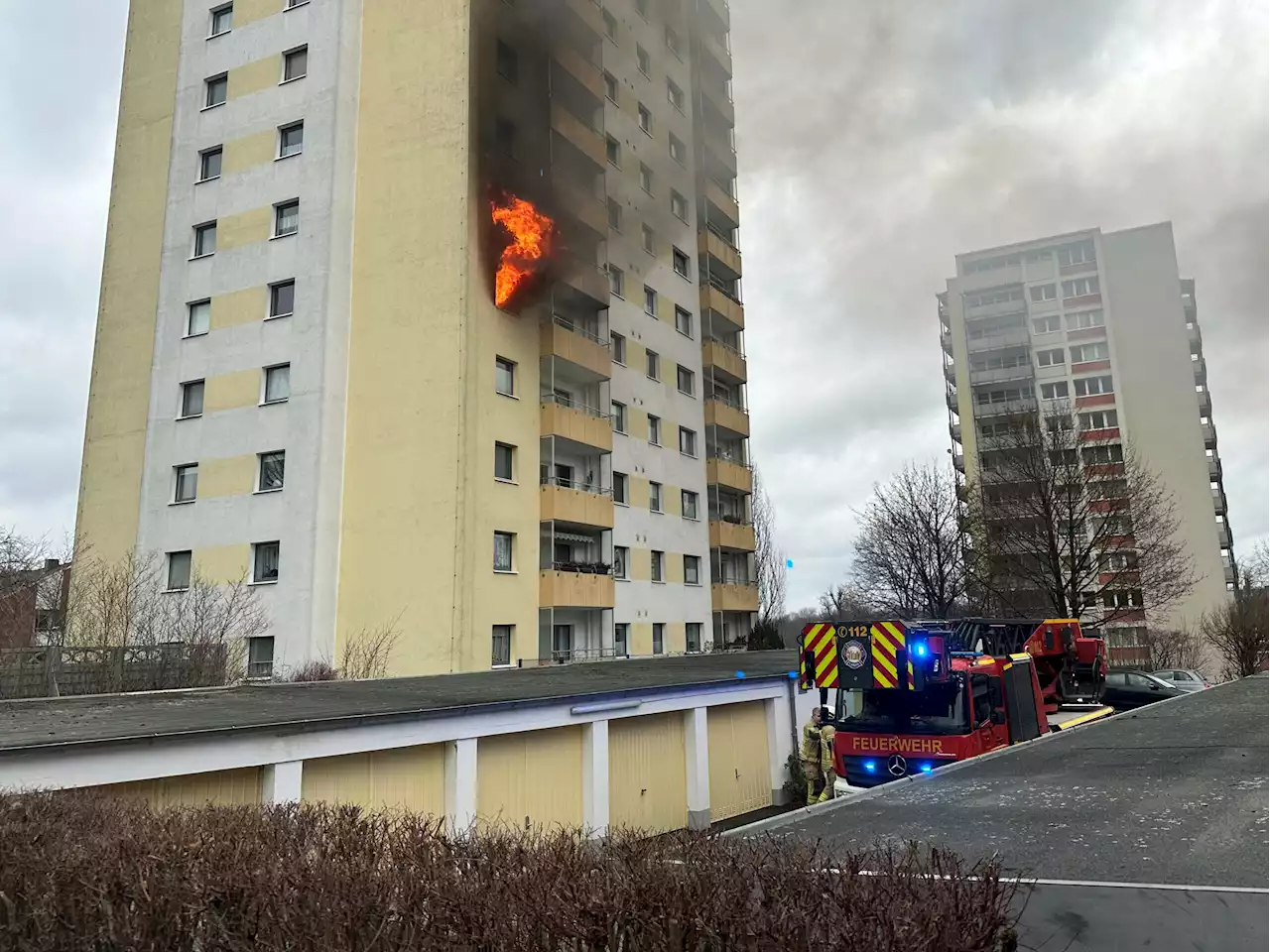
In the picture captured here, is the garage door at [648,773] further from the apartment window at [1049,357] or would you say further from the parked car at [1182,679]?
the apartment window at [1049,357]

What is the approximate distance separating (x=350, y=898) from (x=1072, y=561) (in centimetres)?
3599

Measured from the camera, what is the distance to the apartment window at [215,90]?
2919 cm

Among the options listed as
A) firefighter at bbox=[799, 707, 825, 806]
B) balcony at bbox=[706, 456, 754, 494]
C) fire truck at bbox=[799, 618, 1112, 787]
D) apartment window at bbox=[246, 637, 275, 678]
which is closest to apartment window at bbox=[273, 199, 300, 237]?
apartment window at bbox=[246, 637, 275, 678]

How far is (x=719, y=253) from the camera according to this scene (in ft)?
131

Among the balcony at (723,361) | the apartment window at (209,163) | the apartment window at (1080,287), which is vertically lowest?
the balcony at (723,361)

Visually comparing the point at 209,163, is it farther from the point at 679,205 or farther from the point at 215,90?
the point at 679,205

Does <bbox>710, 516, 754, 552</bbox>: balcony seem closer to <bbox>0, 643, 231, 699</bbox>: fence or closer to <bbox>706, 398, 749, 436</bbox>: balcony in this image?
<bbox>706, 398, 749, 436</bbox>: balcony

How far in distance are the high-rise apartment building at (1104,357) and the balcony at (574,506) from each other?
39467 millimetres

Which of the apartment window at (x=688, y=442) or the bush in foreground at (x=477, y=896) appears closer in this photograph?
the bush in foreground at (x=477, y=896)

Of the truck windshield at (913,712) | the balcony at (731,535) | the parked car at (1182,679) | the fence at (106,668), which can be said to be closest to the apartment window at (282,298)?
the fence at (106,668)

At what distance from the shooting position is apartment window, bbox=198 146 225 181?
94.2 ft

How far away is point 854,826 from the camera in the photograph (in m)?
6.47

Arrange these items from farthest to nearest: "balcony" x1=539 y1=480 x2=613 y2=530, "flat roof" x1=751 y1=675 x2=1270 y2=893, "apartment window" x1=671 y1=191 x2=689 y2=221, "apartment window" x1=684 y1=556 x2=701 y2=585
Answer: "apartment window" x1=671 y1=191 x2=689 y2=221 < "apartment window" x1=684 y1=556 x2=701 y2=585 < "balcony" x1=539 y1=480 x2=613 y2=530 < "flat roof" x1=751 y1=675 x2=1270 y2=893

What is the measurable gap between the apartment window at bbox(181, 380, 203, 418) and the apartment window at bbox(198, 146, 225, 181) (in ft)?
22.6
